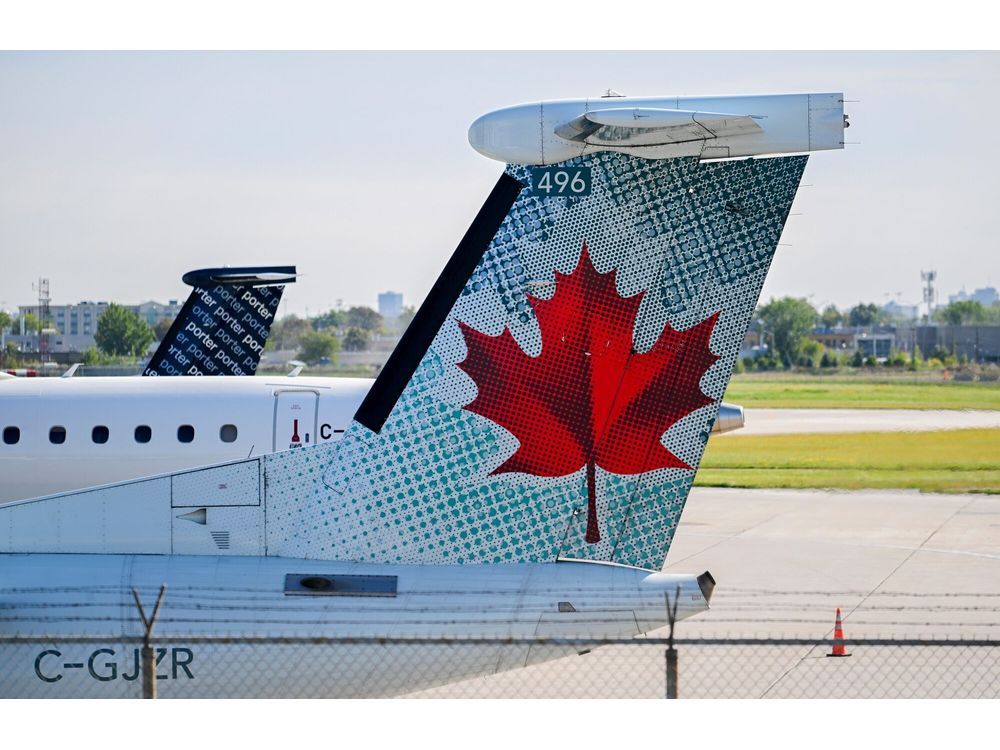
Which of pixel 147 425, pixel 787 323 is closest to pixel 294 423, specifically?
pixel 147 425

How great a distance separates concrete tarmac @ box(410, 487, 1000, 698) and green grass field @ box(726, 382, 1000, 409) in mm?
15810

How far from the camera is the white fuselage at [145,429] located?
53.9 feet

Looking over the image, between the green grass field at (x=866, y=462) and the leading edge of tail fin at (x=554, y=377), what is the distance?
72.8 feet

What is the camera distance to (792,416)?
49500 millimetres

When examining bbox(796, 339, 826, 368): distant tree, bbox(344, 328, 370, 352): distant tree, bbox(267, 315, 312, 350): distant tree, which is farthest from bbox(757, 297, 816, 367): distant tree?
bbox(267, 315, 312, 350): distant tree

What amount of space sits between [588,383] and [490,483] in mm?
1021

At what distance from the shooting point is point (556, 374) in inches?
346

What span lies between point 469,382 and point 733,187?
7.79 ft

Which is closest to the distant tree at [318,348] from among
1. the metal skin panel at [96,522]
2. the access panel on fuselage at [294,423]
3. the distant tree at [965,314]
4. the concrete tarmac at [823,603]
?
the distant tree at [965,314]

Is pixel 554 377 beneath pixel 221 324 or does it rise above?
beneath

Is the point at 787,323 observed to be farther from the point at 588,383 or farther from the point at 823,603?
the point at 588,383

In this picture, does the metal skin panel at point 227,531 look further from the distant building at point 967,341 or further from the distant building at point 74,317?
the distant building at point 74,317

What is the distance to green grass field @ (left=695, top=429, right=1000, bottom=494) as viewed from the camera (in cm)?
3028

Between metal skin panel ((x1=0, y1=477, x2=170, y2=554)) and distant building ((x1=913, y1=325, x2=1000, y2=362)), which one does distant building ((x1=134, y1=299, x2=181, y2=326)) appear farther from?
metal skin panel ((x1=0, y1=477, x2=170, y2=554))
